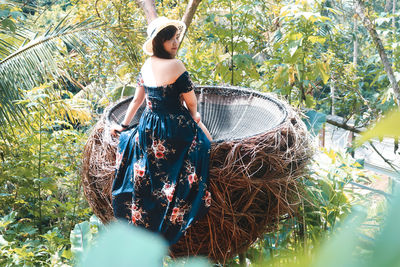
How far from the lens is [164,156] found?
1.44 m

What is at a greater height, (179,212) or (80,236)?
(179,212)

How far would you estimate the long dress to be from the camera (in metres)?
1.38

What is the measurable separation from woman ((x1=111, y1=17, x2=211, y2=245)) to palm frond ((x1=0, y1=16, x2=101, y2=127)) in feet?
2.65

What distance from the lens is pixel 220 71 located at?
8.69 ft

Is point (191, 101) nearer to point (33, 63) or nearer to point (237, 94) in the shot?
point (237, 94)

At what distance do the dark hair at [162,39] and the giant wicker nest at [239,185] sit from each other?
384 mm

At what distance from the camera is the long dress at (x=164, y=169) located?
1.38m

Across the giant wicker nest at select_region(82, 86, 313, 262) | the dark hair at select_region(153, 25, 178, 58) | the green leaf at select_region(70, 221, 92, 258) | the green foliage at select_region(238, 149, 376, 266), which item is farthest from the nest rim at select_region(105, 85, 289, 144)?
the green leaf at select_region(70, 221, 92, 258)

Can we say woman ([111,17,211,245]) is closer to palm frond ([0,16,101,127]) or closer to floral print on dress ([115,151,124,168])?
floral print on dress ([115,151,124,168])

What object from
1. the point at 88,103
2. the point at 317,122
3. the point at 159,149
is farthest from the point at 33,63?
the point at 317,122

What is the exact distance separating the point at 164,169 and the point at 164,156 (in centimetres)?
5

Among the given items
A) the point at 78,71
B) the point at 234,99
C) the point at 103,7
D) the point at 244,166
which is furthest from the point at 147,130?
the point at 103,7

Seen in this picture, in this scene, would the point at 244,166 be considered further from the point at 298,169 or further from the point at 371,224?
the point at 371,224

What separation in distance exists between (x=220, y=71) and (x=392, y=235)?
2604 mm
